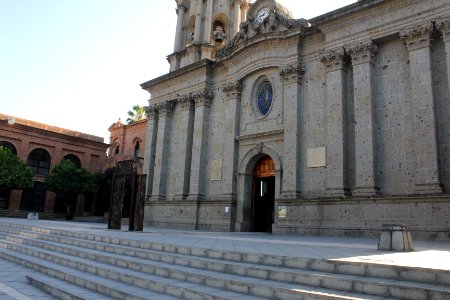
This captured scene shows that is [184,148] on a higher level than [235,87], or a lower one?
lower

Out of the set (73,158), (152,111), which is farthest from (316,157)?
(73,158)

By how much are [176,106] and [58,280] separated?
17575mm

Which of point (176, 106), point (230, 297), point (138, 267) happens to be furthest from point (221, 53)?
point (230, 297)

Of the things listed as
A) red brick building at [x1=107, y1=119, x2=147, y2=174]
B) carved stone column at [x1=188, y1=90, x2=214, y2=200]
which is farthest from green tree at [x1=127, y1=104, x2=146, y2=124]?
carved stone column at [x1=188, y1=90, x2=214, y2=200]

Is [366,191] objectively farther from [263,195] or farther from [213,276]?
[213,276]

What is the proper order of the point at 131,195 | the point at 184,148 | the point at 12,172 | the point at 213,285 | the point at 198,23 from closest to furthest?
the point at 213,285
the point at 131,195
the point at 184,148
the point at 198,23
the point at 12,172

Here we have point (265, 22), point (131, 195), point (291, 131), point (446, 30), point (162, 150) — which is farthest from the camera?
point (162, 150)

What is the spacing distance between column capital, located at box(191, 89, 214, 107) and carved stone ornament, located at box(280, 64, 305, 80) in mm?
5664

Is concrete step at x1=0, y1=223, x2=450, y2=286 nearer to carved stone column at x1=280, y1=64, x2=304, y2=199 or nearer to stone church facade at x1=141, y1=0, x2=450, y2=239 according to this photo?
stone church facade at x1=141, y1=0, x2=450, y2=239

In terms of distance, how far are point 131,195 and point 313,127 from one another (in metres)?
8.75

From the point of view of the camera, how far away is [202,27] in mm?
26062

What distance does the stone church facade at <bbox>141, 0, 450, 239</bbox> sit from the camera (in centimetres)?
1349

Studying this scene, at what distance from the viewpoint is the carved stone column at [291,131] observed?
55.0 ft

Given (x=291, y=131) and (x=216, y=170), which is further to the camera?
(x=216, y=170)
